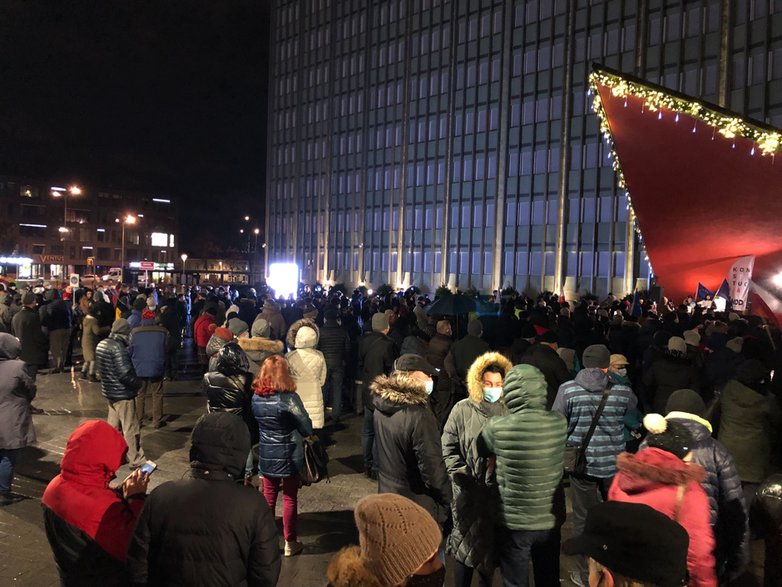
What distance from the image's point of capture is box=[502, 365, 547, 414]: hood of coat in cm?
350

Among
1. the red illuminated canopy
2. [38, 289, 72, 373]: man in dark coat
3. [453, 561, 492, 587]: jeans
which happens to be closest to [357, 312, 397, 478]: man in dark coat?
[453, 561, 492, 587]: jeans

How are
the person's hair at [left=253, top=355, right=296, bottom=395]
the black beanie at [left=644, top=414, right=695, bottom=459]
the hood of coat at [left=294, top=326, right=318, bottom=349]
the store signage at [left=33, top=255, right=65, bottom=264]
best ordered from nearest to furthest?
the black beanie at [left=644, top=414, right=695, bottom=459]
the person's hair at [left=253, top=355, right=296, bottom=395]
the hood of coat at [left=294, top=326, right=318, bottom=349]
the store signage at [left=33, top=255, right=65, bottom=264]

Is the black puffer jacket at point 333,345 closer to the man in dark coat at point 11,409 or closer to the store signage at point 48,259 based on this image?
the man in dark coat at point 11,409

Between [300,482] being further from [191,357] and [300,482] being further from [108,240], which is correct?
[108,240]

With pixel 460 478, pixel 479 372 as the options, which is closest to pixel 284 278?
pixel 479 372

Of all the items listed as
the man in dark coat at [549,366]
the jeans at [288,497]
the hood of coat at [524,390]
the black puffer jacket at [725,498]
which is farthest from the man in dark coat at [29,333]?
the black puffer jacket at [725,498]

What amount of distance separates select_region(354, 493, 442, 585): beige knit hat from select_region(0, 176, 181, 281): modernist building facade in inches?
3319

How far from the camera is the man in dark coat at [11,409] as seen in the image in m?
5.66

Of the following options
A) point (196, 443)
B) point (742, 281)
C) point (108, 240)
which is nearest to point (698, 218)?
point (742, 281)

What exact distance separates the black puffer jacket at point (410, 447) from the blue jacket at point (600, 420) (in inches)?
55.7

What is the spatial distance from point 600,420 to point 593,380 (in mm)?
324

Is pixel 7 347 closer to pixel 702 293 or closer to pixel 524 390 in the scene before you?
pixel 524 390

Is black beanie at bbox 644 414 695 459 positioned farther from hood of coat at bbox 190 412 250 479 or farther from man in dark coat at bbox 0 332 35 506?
man in dark coat at bbox 0 332 35 506

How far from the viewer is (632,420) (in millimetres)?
5133
